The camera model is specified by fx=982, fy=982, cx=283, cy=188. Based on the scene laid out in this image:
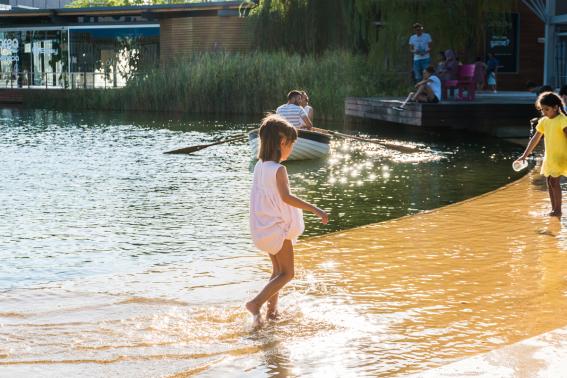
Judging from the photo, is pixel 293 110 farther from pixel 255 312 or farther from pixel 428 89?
pixel 255 312

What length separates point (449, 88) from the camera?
2647 centimetres

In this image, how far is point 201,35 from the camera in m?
44.4

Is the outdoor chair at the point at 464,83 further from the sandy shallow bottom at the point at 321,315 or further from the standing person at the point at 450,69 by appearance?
the sandy shallow bottom at the point at 321,315

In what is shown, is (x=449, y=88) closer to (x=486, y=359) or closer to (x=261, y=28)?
(x=261, y=28)

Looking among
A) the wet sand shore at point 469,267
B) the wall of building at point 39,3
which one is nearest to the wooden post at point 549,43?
the wet sand shore at point 469,267

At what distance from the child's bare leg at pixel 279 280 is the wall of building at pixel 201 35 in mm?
34173

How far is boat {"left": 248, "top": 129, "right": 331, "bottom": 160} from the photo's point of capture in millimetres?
19562

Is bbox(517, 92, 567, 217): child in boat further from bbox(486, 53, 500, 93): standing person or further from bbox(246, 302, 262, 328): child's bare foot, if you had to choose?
bbox(486, 53, 500, 93): standing person

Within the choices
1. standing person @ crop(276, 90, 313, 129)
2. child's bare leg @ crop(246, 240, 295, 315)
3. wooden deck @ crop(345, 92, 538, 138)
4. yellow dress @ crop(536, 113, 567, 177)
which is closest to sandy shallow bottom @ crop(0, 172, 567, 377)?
child's bare leg @ crop(246, 240, 295, 315)

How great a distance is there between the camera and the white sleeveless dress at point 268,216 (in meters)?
6.62

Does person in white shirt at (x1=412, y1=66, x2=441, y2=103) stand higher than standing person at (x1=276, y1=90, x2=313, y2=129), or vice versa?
person in white shirt at (x1=412, y1=66, x2=441, y2=103)

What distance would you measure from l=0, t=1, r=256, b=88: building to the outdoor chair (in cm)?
1705

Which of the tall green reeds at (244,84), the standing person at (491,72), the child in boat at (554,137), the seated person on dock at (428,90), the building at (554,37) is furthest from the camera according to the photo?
the standing person at (491,72)

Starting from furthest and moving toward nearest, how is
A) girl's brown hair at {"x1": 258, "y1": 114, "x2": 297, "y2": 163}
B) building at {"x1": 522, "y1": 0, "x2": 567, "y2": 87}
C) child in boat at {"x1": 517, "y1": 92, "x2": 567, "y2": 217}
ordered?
building at {"x1": 522, "y1": 0, "x2": 567, "y2": 87}, child in boat at {"x1": 517, "y1": 92, "x2": 567, "y2": 217}, girl's brown hair at {"x1": 258, "y1": 114, "x2": 297, "y2": 163}
